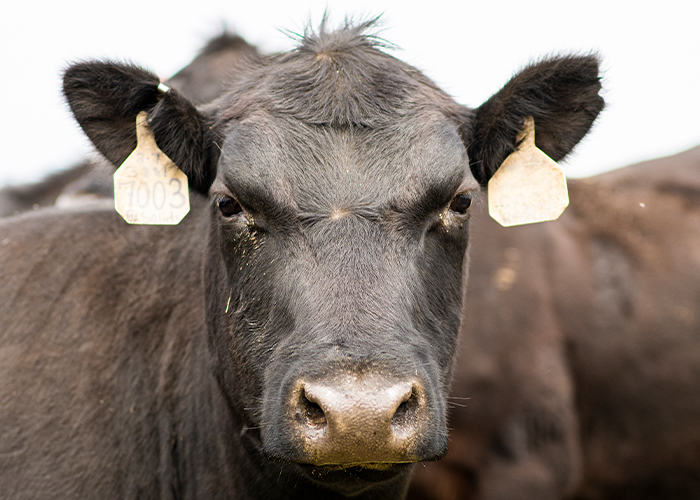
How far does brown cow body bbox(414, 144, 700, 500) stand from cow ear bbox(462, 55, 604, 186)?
3.43 meters

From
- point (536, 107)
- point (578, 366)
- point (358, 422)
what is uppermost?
point (536, 107)

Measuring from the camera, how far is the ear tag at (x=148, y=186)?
144 inches

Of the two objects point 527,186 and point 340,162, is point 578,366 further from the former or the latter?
point 340,162

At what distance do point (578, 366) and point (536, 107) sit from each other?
443 centimetres

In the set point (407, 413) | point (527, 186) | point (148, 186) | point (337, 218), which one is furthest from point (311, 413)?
point (527, 186)

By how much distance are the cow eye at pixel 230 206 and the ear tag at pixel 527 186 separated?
1.44 m

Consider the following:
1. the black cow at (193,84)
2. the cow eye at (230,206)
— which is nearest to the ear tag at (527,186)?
the cow eye at (230,206)

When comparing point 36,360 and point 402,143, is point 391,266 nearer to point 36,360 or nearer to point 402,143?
point 402,143

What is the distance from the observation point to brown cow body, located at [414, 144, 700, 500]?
721cm

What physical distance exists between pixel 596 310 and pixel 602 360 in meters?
0.53

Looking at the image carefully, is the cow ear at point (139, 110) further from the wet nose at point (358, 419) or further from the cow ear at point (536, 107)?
the wet nose at point (358, 419)

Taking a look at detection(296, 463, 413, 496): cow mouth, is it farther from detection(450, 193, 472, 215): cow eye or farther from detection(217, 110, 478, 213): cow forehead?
detection(450, 193, 472, 215): cow eye

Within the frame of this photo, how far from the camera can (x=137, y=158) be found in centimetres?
372

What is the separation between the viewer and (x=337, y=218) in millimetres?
3047
